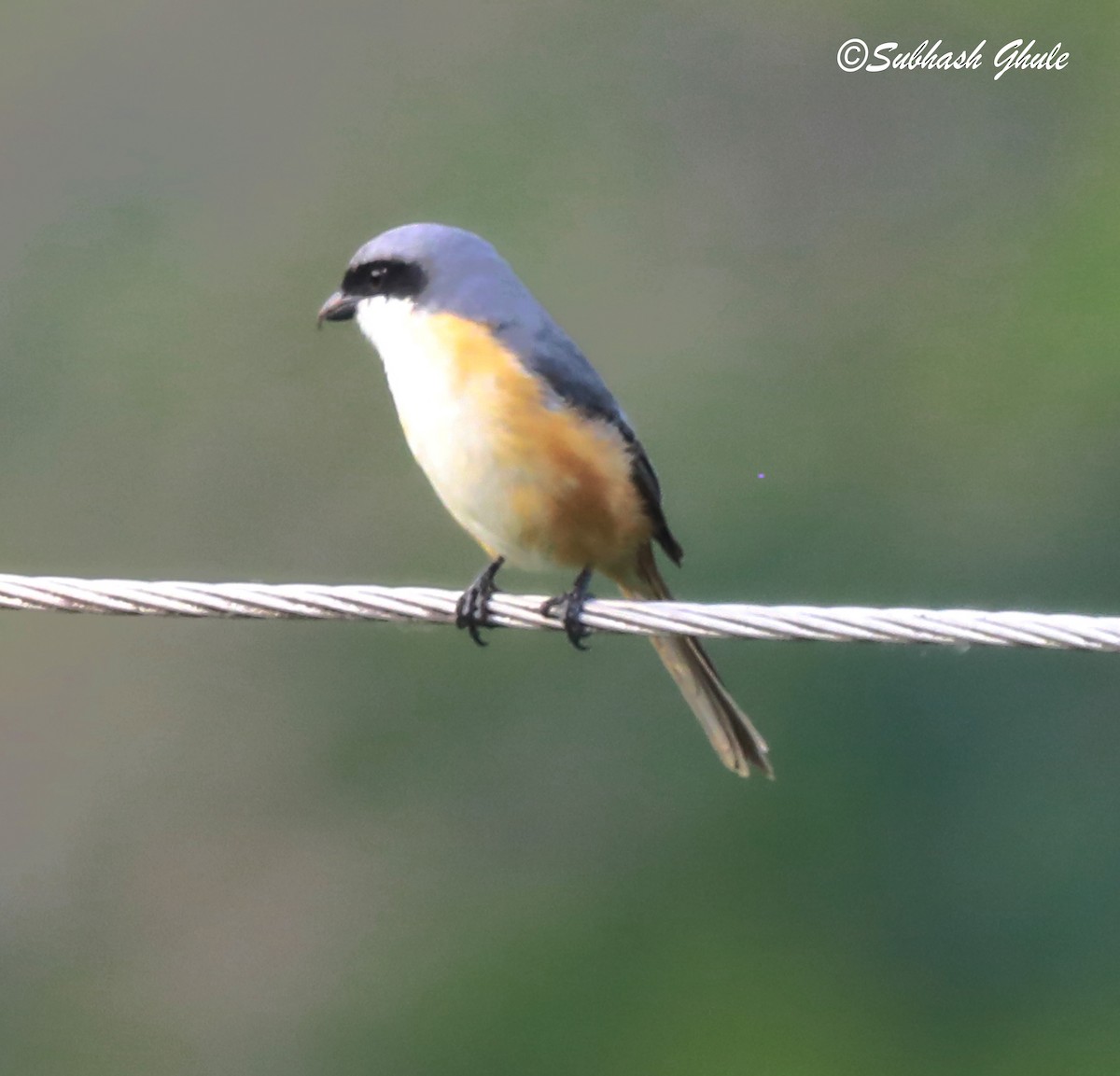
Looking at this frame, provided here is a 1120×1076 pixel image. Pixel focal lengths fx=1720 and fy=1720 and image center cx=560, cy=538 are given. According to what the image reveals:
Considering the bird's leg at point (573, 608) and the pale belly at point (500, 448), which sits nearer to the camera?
the bird's leg at point (573, 608)

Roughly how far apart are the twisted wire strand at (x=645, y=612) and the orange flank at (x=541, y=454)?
69 centimetres

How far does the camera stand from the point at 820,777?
344 inches

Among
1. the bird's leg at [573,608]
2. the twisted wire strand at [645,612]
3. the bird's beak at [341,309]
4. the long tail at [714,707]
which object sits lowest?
the long tail at [714,707]

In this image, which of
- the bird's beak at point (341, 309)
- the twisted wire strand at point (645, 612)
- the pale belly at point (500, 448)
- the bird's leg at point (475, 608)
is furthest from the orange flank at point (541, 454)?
the twisted wire strand at point (645, 612)

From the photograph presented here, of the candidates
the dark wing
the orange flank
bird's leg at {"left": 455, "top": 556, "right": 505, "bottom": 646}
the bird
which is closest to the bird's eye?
the bird

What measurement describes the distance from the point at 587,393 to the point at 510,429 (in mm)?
213

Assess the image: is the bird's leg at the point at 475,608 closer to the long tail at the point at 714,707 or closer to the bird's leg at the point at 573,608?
the bird's leg at the point at 573,608

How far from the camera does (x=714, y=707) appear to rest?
3.54 meters

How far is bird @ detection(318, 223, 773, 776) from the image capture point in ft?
10.8

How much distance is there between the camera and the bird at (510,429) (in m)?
3.30

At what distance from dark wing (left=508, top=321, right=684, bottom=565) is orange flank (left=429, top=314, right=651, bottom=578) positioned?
0.08 feet

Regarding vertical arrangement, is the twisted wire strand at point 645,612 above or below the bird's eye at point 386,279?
below

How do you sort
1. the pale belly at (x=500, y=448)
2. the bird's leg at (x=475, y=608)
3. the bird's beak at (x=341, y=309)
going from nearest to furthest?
the bird's leg at (x=475, y=608)
the pale belly at (x=500, y=448)
the bird's beak at (x=341, y=309)

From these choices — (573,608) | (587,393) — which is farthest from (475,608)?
(587,393)
